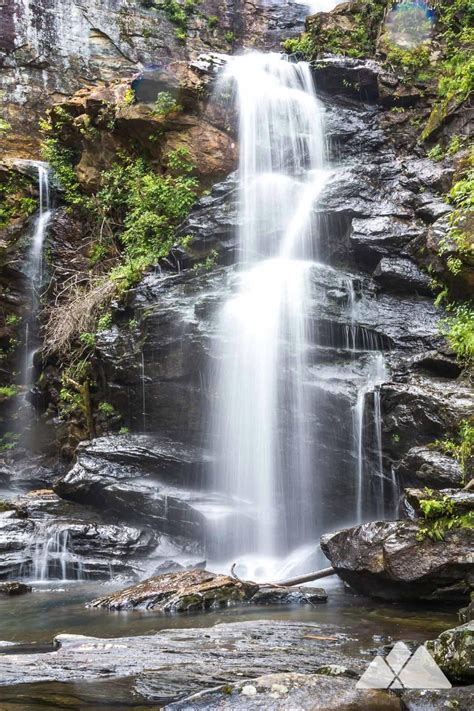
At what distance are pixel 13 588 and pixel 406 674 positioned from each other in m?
6.37

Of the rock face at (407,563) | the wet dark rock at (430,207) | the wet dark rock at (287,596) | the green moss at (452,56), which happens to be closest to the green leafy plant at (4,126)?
the green moss at (452,56)

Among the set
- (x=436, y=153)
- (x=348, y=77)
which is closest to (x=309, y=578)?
(x=436, y=153)

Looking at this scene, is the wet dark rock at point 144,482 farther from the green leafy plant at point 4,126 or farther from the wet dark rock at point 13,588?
the green leafy plant at point 4,126

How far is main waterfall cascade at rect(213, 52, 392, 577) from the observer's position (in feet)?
32.1

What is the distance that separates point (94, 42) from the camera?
2283cm

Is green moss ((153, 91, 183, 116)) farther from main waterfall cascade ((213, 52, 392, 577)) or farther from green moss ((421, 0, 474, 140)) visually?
green moss ((421, 0, 474, 140))

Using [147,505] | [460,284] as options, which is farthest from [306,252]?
[147,505]

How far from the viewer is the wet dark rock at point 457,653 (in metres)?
3.39

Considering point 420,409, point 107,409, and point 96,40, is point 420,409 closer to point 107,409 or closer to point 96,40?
point 107,409

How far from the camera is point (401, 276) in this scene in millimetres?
11570

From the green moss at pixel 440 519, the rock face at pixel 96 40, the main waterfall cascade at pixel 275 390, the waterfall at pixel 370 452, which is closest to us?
the green moss at pixel 440 519

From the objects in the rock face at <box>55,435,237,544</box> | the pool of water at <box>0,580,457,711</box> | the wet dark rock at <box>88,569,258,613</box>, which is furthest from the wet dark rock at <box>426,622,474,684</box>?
the rock face at <box>55,435,237,544</box>

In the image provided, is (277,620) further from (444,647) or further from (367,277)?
(367,277)

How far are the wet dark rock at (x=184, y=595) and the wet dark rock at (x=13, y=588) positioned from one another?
170 centimetres
